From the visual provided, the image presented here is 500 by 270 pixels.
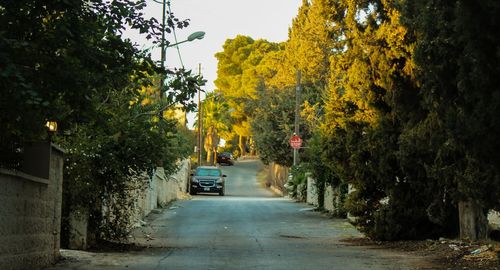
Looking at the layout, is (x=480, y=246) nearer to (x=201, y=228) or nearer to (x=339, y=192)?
(x=201, y=228)

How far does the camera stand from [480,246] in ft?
49.4

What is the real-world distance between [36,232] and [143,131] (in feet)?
16.0

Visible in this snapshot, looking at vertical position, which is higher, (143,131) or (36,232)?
(143,131)

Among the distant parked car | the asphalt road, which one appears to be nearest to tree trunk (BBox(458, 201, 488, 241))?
the asphalt road

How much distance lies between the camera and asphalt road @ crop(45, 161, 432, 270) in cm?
1359

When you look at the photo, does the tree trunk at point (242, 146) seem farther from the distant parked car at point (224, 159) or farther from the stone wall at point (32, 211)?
the stone wall at point (32, 211)

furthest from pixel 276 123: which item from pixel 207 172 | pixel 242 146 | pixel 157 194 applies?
pixel 242 146

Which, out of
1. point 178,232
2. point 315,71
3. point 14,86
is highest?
point 315,71

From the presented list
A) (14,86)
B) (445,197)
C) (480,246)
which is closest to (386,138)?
(445,197)

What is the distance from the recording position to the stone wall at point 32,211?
10.6m

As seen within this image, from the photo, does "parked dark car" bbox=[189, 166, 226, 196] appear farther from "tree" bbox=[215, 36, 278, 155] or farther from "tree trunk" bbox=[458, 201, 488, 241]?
"tree trunk" bbox=[458, 201, 488, 241]

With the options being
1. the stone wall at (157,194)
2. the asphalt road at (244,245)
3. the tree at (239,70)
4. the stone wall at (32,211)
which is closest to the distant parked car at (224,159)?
the tree at (239,70)

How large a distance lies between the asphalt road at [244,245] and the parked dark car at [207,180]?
18.5 m

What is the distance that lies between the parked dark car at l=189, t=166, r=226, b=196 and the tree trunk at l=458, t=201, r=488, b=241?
33896 millimetres
